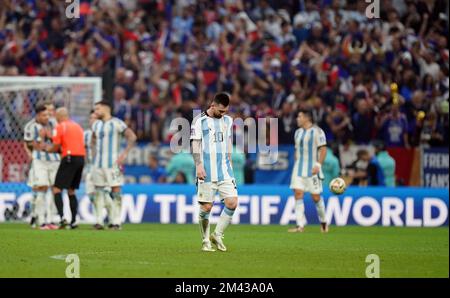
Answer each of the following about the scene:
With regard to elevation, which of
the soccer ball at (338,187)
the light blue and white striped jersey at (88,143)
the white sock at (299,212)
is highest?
the light blue and white striped jersey at (88,143)

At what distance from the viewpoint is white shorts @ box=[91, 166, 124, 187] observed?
2042 centimetres

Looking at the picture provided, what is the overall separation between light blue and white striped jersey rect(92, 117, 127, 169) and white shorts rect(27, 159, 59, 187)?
0.98 m

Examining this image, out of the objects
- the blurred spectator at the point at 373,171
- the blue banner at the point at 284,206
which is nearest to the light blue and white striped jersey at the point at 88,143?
the blue banner at the point at 284,206

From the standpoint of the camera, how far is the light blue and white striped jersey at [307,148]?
67.6 ft

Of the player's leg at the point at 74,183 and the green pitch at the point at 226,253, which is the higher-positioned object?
the player's leg at the point at 74,183

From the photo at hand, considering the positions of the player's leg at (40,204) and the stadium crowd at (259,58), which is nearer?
the player's leg at (40,204)

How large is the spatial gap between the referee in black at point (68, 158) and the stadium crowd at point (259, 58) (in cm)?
343

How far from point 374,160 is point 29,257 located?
1190cm

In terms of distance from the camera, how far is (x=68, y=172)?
19781mm

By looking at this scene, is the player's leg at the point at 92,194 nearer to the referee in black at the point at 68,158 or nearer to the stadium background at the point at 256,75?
the referee in black at the point at 68,158

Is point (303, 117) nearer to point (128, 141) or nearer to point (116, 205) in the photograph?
point (128, 141)

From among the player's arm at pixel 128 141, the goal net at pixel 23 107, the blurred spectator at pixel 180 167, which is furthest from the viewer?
the blurred spectator at pixel 180 167

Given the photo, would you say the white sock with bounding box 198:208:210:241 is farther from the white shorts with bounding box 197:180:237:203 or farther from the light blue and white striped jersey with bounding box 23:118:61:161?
the light blue and white striped jersey with bounding box 23:118:61:161
